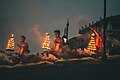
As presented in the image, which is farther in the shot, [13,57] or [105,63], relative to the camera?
[13,57]

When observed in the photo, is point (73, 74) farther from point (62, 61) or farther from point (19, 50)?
point (19, 50)

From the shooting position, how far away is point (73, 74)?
15539 mm

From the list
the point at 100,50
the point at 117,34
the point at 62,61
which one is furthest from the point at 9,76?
the point at 117,34

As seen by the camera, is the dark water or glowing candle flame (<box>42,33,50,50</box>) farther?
glowing candle flame (<box>42,33,50,50</box>)

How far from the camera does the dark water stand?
1480 cm

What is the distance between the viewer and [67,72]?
15.7 m

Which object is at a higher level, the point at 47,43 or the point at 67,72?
the point at 47,43

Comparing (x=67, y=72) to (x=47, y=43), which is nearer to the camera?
(x=67, y=72)

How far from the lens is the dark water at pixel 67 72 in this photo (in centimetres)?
1480

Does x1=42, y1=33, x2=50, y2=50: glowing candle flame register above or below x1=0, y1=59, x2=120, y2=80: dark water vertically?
above

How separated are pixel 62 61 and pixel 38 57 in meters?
2.13

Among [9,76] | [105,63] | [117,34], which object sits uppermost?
[117,34]

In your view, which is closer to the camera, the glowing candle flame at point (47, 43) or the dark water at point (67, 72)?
the dark water at point (67, 72)

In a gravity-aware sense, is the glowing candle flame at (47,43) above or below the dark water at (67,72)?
above
